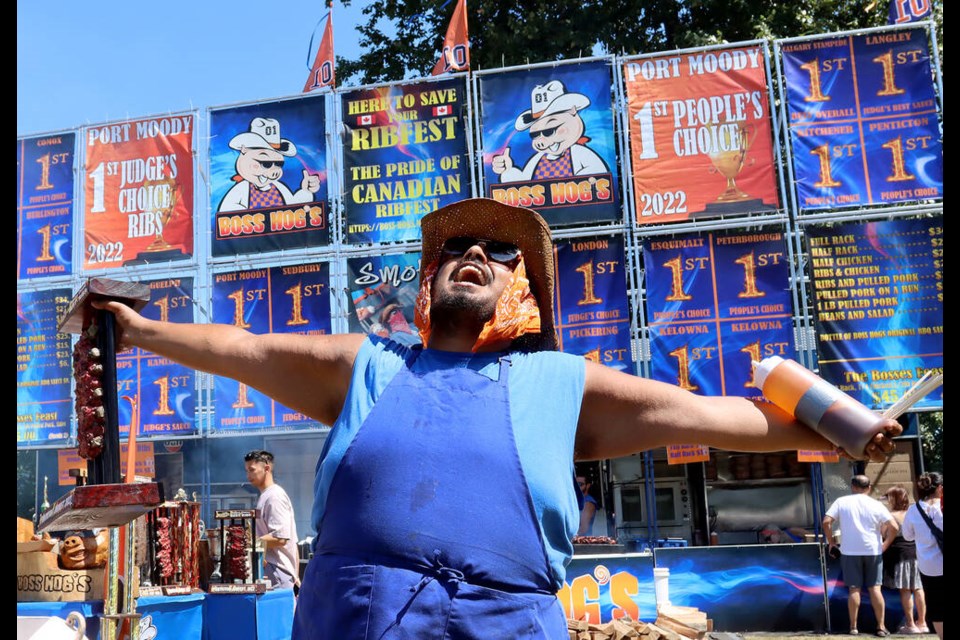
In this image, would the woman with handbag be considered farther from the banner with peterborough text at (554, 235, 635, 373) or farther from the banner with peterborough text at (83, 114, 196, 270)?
the banner with peterborough text at (83, 114, 196, 270)

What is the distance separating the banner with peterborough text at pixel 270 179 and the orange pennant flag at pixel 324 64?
2.78 feet

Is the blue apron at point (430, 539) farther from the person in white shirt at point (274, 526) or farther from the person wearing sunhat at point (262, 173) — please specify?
the person wearing sunhat at point (262, 173)

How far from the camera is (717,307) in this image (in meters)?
12.8

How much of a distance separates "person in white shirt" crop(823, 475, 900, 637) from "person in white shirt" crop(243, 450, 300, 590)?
5234 mm

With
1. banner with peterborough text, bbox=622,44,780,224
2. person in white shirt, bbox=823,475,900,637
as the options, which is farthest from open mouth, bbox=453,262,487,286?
banner with peterborough text, bbox=622,44,780,224

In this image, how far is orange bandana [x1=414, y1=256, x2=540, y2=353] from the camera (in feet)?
9.02

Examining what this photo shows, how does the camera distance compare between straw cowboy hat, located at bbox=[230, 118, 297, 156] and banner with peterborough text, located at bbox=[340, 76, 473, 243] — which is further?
straw cowboy hat, located at bbox=[230, 118, 297, 156]

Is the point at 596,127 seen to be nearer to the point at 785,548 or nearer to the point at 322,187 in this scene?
the point at 322,187

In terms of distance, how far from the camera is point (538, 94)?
1376 cm

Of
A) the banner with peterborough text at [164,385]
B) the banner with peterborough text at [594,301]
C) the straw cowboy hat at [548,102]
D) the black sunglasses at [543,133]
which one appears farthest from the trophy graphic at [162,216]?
the banner with peterborough text at [594,301]

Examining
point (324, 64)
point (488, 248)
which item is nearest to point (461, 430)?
point (488, 248)

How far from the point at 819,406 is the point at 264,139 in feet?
42.6

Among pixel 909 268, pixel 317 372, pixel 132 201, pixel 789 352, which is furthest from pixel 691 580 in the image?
pixel 132 201

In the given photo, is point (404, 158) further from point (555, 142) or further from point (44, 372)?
point (44, 372)
